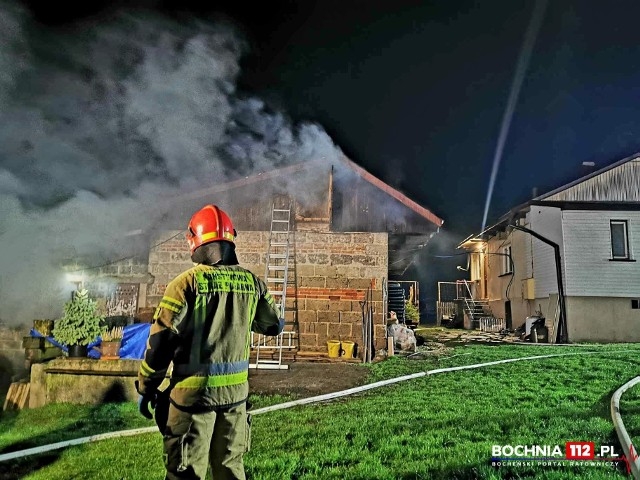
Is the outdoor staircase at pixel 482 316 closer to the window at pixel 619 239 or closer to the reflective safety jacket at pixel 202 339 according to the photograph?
the window at pixel 619 239

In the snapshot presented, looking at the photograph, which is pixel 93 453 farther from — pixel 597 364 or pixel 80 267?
pixel 597 364

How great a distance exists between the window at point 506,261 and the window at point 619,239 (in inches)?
218

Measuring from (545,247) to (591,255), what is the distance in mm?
1827

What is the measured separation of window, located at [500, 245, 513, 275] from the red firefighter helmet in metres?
21.6

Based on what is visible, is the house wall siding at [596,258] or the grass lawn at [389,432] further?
the house wall siding at [596,258]

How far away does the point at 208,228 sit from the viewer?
2641 mm

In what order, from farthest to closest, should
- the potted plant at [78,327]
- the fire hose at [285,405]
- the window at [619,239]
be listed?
the window at [619,239], the potted plant at [78,327], the fire hose at [285,405]

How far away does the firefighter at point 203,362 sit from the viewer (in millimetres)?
2258

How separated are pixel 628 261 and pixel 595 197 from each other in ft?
8.98

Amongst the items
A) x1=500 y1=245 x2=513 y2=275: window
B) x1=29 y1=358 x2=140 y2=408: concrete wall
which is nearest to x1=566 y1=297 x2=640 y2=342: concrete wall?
x1=500 y1=245 x2=513 y2=275: window

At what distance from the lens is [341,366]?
9141 mm

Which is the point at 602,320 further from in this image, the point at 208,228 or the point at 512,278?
the point at 208,228

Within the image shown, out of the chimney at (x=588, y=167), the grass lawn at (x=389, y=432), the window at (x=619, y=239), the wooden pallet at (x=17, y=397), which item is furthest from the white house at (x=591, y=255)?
the wooden pallet at (x=17, y=397)

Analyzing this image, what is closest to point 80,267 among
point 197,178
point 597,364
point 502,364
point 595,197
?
point 197,178
